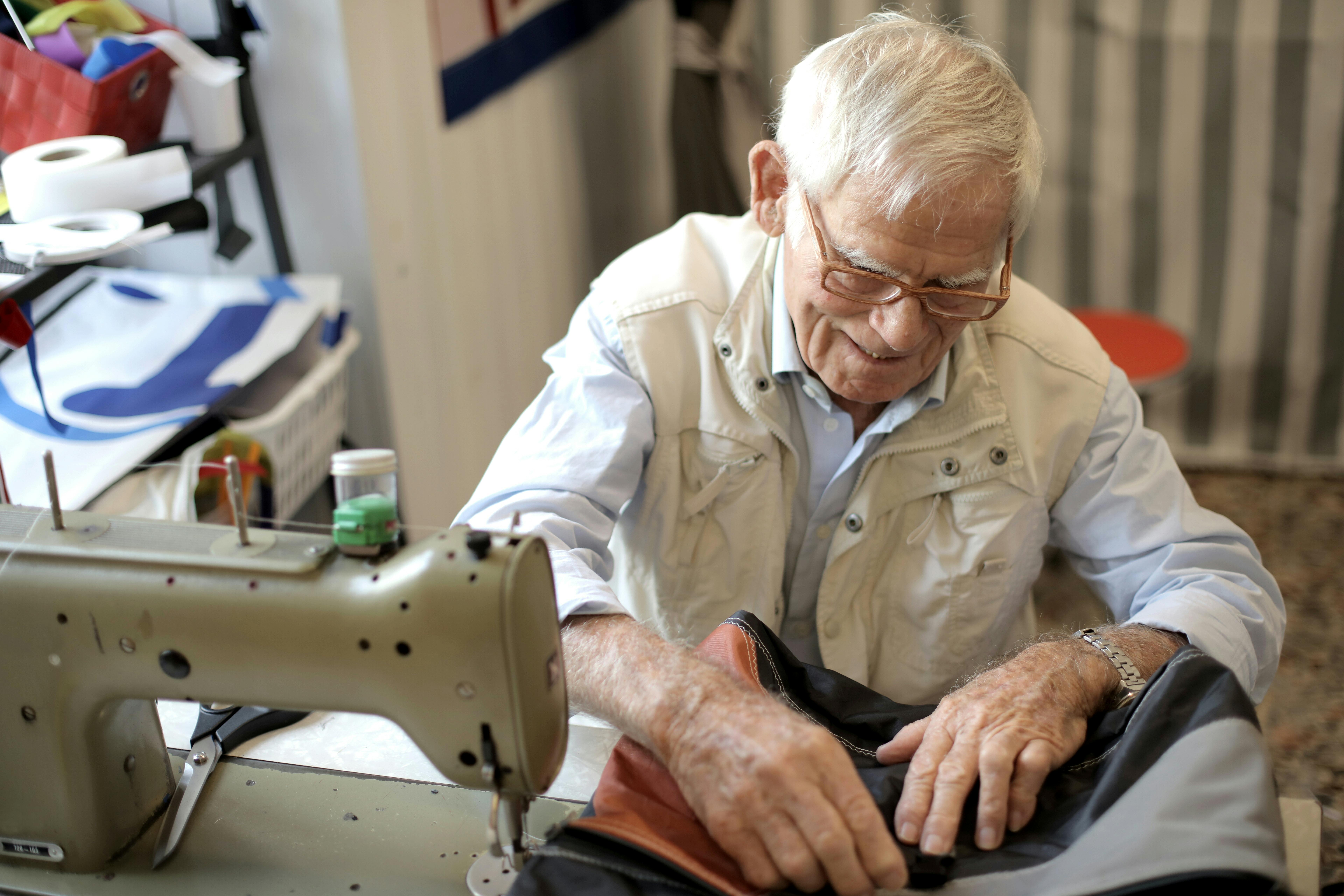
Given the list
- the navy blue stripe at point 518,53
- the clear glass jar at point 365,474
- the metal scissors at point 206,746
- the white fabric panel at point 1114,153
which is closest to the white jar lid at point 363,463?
the clear glass jar at point 365,474

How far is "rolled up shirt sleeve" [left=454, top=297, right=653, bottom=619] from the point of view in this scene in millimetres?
1187

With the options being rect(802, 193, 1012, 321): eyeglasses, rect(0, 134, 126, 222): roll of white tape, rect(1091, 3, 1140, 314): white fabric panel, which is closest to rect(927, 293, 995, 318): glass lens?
rect(802, 193, 1012, 321): eyeglasses

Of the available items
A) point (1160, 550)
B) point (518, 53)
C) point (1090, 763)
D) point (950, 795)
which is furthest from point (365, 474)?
point (518, 53)

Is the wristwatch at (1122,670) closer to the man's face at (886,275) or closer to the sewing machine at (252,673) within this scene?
the man's face at (886,275)

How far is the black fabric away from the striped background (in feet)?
8.39

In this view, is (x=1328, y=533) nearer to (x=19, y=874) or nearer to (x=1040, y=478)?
(x=1040, y=478)

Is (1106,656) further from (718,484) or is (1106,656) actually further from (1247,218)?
(1247,218)

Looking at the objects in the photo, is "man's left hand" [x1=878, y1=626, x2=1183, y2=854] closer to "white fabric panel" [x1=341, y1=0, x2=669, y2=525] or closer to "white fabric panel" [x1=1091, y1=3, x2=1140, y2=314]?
"white fabric panel" [x1=341, y1=0, x2=669, y2=525]

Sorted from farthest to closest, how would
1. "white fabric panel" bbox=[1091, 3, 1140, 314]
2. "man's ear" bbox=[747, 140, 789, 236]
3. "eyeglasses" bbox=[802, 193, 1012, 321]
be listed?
"white fabric panel" bbox=[1091, 3, 1140, 314]
"man's ear" bbox=[747, 140, 789, 236]
"eyeglasses" bbox=[802, 193, 1012, 321]

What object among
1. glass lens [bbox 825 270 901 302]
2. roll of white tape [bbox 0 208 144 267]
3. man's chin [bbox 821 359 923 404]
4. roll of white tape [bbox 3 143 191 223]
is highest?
roll of white tape [bbox 3 143 191 223]

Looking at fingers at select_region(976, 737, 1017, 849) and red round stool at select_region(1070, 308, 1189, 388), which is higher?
fingers at select_region(976, 737, 1017, 849)

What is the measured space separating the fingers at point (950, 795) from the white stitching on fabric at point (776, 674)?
10 cm

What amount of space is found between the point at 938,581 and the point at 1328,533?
2.42 metres

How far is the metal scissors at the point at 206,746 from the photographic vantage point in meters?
0.95
